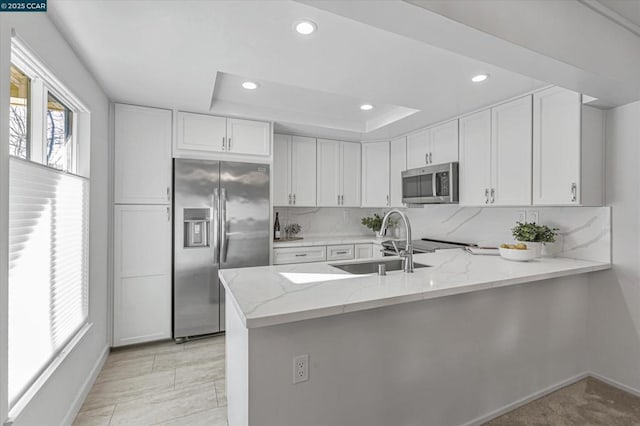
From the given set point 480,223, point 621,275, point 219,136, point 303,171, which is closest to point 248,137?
point 219,136

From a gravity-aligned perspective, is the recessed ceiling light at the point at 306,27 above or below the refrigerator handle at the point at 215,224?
above

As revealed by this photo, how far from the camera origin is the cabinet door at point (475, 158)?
9.53ft

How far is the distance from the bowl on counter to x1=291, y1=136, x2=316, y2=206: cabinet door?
236 centimetres

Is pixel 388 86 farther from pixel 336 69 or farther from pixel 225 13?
pixel 225 13

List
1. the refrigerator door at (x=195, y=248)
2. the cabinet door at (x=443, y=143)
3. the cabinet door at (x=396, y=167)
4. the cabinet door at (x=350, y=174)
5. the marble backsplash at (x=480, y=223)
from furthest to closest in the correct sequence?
1. the cabinet door at (x=350, y=174)
2. the cabinet door at (x=396, y=167)
3. the cabinet door at (x=443, y=143)
4. the refrigerator door at (x=195, y=248)
5. the marble backsplash at (x=480, y=223)

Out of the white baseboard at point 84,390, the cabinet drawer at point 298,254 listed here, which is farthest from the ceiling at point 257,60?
the white baseboard at point 84,390

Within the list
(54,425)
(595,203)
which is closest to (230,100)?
(54,425)

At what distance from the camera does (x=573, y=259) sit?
247 cm

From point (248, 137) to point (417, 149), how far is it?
6.64 ft

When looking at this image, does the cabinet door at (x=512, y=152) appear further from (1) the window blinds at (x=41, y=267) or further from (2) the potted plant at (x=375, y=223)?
(1) the window blinds at (x=41, y=267)

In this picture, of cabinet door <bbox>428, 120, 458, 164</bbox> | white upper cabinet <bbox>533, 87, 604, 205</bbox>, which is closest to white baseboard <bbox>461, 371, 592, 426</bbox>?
white upper cabinet <bbox>533, 87, 604, 205</bbox>

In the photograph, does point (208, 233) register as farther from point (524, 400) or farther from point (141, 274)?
point (524, 400)

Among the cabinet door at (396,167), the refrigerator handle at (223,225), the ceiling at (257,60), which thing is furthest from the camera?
the cabinet door at (396,167)

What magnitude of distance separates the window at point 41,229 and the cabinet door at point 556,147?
3.30m
